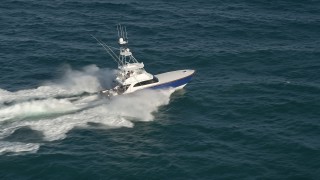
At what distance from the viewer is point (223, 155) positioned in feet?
208

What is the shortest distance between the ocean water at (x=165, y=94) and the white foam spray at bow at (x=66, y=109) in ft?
0.51

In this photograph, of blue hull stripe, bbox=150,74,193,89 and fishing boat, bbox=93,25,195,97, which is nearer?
fishing boat, bbox=93,25,195,97

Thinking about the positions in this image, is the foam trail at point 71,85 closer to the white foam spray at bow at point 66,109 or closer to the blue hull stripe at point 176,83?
the white foam spray at bow at point 66,109

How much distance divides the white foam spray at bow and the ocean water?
0.16 metres

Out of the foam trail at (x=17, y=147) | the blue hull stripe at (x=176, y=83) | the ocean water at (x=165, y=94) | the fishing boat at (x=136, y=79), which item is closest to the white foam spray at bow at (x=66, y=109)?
the foam trail at (x=17, y=147)

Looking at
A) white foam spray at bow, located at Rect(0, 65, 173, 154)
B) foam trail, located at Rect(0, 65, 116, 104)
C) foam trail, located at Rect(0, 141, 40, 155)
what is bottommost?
foam trail, located at Rect(0, 141, 40, 155)

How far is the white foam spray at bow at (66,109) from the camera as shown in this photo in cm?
6994


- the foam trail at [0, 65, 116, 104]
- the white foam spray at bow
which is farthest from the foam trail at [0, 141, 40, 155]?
the foam trail at [0, 65, 116, 104]

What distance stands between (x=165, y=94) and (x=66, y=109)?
1590cm

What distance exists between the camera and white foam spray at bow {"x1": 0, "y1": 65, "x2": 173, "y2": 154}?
6994 centimetres

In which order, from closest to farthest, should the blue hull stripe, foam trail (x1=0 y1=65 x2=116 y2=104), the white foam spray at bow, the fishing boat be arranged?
the white foam spray at bow → foam trail (x1=0 y1=65 x2=116 y2=104) → the fishing boat → the blue hull stripe

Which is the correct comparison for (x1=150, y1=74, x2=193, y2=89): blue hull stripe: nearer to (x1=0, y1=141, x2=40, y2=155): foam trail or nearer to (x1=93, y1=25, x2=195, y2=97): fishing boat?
(x1=93, y1=25, x2=195, y2=97): fishing boat

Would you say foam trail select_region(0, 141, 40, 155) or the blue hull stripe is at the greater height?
the blue hull stripe

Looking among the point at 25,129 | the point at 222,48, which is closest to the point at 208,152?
the point at 25,129
